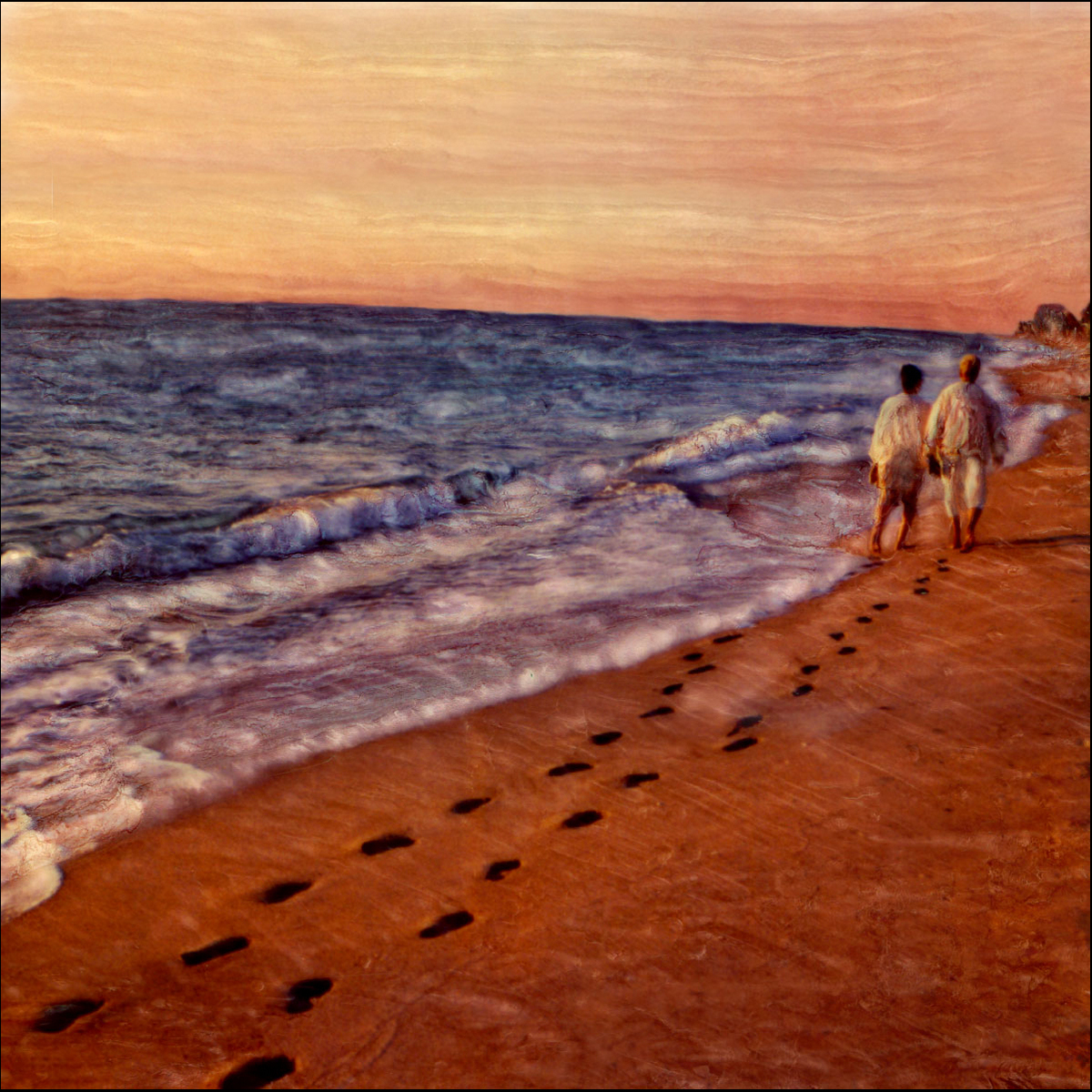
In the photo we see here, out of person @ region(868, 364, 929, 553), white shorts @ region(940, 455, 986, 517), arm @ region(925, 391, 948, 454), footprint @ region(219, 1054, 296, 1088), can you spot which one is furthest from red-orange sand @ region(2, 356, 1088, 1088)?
person @ region(868, 364, 929, 553)

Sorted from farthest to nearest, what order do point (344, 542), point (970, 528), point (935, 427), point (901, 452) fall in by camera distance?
point (344, 542) < point (901, 452) < point (970, 528) < point (935, 427)

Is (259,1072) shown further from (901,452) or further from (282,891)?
(901,452)

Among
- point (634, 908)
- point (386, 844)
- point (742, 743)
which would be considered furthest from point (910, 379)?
point (386, 844)

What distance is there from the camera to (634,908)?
2312 mm

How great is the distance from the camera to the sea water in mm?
3471

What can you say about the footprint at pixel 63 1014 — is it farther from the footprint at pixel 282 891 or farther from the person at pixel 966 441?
the person at pixel 966 441

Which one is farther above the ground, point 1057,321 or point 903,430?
point 1057,321

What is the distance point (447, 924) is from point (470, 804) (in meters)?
0.59

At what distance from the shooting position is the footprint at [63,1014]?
79.9 inches

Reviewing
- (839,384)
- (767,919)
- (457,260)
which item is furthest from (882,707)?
(839,384)

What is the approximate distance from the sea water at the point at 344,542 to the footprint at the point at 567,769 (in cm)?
61

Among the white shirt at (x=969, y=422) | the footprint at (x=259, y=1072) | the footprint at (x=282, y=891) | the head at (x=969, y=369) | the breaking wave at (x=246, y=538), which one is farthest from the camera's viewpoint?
the breaking wave at (x=246, y=538)

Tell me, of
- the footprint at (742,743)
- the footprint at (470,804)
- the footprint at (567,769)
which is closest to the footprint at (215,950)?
the footprint at (470,804)

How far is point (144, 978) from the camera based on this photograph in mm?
2174
